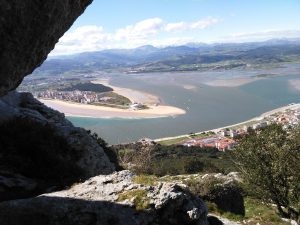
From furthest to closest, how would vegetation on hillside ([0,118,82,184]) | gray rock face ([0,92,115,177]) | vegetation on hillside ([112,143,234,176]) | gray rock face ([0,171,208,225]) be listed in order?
1. vegetation on hillside ([112,143,234,176])
2. gray rock face ([0,92,115,177])
3. vegetation on hillside ([0,118,82,184])
4. gray rock face ([0,171,208,225])

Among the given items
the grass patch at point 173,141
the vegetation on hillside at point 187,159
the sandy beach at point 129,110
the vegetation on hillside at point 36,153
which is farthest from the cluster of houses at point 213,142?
the vegetation on hillside at point 36,153

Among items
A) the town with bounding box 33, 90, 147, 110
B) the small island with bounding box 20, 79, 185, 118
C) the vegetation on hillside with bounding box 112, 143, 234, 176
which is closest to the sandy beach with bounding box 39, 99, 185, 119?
the small island with bounding box 20, 79, 185, 118

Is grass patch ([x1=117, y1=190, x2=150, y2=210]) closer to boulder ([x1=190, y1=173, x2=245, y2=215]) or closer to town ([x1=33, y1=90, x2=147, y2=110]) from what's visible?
boulder ([x1=190, y1=173, x2=245, y2=215])

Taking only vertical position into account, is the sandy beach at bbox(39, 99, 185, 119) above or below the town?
below

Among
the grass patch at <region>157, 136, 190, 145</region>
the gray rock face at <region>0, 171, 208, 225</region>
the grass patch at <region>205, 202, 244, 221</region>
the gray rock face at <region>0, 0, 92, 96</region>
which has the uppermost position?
the gray rock face at <region>0, 0, 92, 96</region>

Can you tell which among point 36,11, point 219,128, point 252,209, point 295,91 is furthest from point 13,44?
point 295,91

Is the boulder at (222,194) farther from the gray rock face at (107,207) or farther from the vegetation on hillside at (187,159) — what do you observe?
the vegetation on hillside at (187,159)
